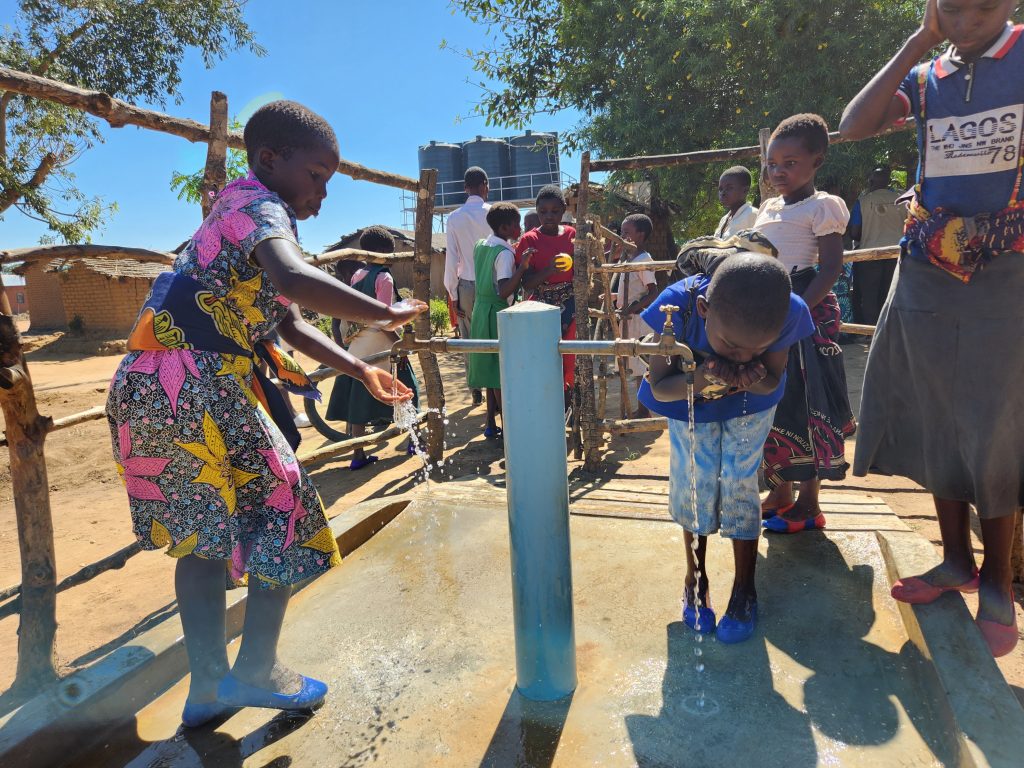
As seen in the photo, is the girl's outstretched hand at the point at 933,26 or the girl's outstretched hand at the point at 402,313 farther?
the girl's outstretched hand at the point at 933,26

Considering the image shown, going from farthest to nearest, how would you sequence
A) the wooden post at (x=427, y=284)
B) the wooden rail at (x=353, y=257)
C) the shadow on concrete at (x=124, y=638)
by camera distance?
the wooden post at (x=427, y=284), the wooden rail at (x=353, y=257), the shadow on concrete at (x=124, y=638)

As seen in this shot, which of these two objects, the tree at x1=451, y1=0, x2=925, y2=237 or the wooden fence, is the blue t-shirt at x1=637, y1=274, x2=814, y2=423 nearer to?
the wooden fence

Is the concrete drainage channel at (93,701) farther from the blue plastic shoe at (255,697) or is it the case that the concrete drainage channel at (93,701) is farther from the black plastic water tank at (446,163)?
the black plastic water tank at (446,163)

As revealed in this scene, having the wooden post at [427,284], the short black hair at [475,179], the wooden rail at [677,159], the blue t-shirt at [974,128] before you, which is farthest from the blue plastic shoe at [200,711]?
the short black hair at [475,179]

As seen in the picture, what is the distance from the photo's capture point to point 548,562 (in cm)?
172

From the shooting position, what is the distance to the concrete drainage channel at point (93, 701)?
162 centimetres

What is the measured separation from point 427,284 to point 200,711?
9.88 ft

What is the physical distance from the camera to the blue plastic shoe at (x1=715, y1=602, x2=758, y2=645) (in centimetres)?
199

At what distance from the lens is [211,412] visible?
1594 mm

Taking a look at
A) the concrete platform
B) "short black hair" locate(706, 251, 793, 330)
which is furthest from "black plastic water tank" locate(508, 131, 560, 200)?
"short black hair" locate(706, 251, 793, 330)

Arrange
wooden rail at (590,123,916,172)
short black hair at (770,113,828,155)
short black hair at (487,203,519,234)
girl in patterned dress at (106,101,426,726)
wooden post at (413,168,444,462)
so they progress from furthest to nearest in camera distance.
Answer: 1. short black hair at (487,203,519,234)
2. wooden post at (413,168,444,462)
3. wooden rail at (590,123,916,172)
4. short black hair at (770,113,828,155)
5. girl in patterned dress at (106,101,426,726)

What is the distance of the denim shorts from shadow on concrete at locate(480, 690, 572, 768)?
0.66 meters

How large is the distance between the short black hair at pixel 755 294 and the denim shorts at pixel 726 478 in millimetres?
399

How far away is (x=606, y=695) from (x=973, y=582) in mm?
1162
